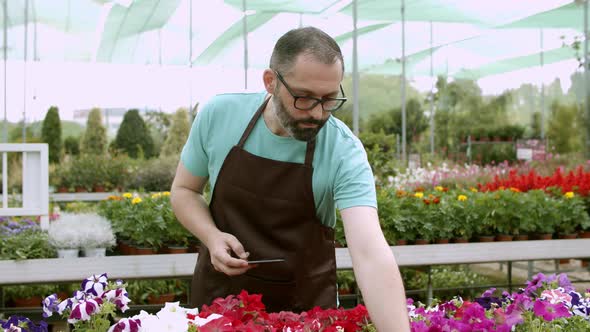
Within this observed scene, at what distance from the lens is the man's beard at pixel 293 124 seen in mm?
1407

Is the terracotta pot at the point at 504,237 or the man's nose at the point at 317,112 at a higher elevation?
the man's nose at the point at 317,112

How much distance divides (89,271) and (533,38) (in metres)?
9.76

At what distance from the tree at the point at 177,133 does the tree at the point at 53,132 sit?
1.69 metres

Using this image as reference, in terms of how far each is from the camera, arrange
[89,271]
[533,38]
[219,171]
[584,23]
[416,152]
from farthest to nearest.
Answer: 1. [533,38]
2. [416,152]
3. [584,23]
4. [89,271]
5. [219,171]

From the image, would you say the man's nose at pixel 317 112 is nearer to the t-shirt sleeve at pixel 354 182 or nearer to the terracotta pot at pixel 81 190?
the t-shirt sleeve at pixel 354 182

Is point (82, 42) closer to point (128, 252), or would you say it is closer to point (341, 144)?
point (128, 252)

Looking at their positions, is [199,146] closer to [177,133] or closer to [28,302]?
[28,302]

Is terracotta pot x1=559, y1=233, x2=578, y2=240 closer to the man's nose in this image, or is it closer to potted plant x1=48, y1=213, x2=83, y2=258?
potted plant x1=48, y1=213, x2=83, y2=258

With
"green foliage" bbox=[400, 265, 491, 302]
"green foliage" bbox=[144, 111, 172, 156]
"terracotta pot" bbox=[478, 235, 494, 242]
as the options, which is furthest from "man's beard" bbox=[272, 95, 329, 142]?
"green foliage" bbox=[144, 111, 172, 156]

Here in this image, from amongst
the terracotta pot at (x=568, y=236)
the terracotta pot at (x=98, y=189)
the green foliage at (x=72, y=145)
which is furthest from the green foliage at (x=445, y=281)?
the green foliage at (x=72, y=145)

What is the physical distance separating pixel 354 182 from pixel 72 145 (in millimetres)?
10740

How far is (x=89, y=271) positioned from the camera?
305 centimetres

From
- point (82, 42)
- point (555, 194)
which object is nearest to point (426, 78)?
point (82, 42)

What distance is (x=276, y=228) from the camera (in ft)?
5.30
